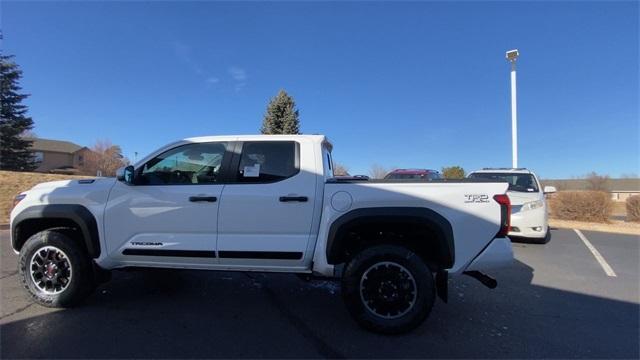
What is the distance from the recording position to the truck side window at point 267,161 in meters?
4.37

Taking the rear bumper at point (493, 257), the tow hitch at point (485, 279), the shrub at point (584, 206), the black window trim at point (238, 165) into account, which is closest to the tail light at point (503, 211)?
the rear bumper at point (493, 257)

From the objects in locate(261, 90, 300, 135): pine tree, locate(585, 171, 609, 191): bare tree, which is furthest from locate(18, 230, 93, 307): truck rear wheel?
locate(585, 171, 609, 191): bare tree

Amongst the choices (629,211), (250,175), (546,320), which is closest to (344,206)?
(250,175)

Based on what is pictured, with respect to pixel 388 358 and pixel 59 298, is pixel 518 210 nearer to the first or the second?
pixel 388 358

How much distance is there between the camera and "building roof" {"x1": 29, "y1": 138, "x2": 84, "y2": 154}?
6391 cm

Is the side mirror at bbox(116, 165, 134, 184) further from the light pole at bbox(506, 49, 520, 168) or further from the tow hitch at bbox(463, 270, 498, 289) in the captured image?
the light pole at bbox(506, 49, 520, 168)

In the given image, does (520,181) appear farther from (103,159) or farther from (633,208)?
(103,159)

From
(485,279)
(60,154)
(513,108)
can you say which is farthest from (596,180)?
(60,154)

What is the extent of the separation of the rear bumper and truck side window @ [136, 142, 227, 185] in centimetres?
283

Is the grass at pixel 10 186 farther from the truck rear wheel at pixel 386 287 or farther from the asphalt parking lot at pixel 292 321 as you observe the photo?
the truck rear wheel at pixel 386 287

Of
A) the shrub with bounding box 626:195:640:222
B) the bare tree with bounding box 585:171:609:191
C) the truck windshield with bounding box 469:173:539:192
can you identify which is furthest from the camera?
the bare tree with bounding box 585:171:609:191

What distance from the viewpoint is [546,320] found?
178 inches

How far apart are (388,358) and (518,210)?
7105 mm

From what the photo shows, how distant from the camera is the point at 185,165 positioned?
181 inches
